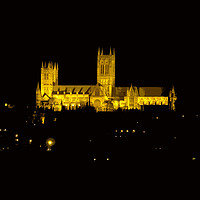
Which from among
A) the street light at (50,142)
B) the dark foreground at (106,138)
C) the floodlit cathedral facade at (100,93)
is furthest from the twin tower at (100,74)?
the street light at (50,142)

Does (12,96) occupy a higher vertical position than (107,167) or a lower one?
higher

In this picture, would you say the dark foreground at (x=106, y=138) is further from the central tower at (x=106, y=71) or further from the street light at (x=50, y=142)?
the central tower at (x=106, y=71)

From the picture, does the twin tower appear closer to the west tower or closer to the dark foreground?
the west tower

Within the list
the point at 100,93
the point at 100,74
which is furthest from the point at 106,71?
the point at 100,93

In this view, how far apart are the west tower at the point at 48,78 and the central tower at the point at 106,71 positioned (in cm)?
1419

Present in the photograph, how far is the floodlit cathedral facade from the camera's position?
3457 inches

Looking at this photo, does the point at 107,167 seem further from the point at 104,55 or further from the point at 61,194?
the point at 104,55

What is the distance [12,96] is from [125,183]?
4758 cm

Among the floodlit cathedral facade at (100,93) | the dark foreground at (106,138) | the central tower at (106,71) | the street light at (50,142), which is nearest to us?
the dark foreground at (106,138)

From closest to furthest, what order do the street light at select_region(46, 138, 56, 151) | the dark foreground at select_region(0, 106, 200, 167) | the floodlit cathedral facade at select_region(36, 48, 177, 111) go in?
the dark foreground at select_region(0, 106, 200, 167) → the street light at select_region(46, 138, 56, 151) → the floodlit cathedral facade at select_region(36, 48, 177, 111)

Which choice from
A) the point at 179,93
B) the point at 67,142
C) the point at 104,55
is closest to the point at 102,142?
the point at 67,142

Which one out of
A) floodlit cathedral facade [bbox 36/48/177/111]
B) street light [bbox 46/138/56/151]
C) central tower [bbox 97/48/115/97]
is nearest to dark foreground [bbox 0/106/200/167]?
street light [bbox 46/138/56/151]

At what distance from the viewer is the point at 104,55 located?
99500 mm

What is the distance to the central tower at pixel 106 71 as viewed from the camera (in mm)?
95869
